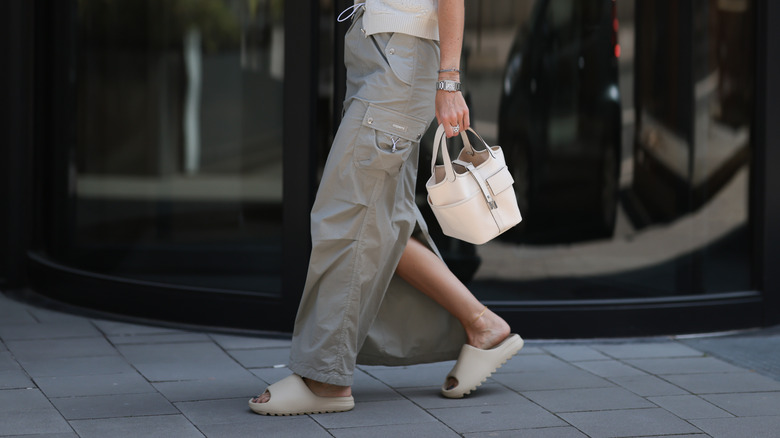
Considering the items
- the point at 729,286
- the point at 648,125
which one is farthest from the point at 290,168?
the point at 729,286

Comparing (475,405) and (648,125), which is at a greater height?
(648,125)

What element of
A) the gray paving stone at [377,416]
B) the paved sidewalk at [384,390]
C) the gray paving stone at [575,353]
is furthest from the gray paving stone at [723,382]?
the gray paving stone at [377,416]

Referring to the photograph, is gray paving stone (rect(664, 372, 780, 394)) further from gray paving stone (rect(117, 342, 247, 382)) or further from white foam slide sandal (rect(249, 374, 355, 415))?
gray paving stone (rect(117, 342, 247, 382))

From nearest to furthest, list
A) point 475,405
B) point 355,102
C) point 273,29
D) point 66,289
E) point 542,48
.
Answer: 1. point 355,102
2. point 475,405
3. point 542,48
4. point 66,289
5. point 273,29

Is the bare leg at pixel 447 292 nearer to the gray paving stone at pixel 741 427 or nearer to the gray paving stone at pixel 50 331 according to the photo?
the gray paving stone at pixel 741 427

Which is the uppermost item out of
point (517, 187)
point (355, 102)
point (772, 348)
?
point (355, 102)

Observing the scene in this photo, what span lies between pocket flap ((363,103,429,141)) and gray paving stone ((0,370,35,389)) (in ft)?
4.74

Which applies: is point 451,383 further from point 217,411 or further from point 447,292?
point 217,411

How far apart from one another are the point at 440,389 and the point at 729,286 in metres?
1.86

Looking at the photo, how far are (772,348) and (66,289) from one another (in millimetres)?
3131

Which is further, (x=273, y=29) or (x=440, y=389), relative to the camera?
(x=273, y=29)

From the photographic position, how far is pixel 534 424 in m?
3.14

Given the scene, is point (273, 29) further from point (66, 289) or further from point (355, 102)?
point (355, 102)

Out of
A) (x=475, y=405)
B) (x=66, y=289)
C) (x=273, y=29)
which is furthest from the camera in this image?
(x=273, y=29)
